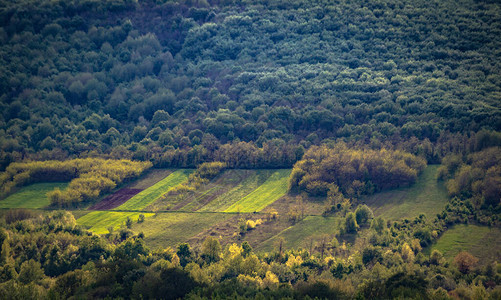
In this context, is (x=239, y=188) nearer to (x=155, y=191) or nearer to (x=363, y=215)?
(x=155, y=191)

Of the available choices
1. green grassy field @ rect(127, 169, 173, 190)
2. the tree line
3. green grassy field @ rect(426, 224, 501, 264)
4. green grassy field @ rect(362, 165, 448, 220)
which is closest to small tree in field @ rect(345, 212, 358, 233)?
green grassy field @ rect(362, 165, 448, 220)

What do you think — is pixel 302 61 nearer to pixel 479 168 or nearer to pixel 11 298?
pixel 479 168

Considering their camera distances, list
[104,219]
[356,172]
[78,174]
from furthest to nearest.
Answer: [78,174] → [356,172] → [104,219]

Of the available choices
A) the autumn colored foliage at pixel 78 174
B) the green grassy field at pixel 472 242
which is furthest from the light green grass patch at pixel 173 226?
the green grassy field at pixel 472 242

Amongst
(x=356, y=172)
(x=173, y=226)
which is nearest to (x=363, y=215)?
(x=356, y=172)

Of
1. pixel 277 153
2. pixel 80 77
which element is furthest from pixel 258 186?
pixel 80 77

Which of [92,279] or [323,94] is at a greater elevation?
[323,94]

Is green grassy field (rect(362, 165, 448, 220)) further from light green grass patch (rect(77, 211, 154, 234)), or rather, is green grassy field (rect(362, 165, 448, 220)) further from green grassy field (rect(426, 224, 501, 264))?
light green grass patch (rect(77, 211, 154, 234))
